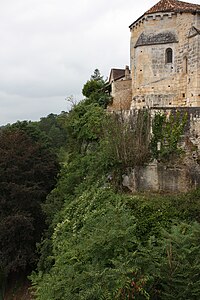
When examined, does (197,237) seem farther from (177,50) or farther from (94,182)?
(177,50)

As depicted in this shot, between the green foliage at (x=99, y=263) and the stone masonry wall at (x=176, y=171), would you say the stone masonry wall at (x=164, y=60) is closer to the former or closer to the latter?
the stone masonry wall at (x=176, y=171)

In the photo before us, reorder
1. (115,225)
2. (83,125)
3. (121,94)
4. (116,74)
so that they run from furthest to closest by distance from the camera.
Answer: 1. (116,74)
2. (121,94)
3. (83,125)
4. (115,225)

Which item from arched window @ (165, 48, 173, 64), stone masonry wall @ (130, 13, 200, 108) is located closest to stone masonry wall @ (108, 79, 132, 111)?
stone masonry wall @ (130, 13, 200, 108)

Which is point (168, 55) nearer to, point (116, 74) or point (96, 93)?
point (96, 93)

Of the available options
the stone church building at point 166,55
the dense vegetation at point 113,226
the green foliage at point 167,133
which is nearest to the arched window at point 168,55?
the stone church building at point 166,55

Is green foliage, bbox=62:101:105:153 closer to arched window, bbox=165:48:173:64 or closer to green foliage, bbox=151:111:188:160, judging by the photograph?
green foliage, bbox=151:111:188:160

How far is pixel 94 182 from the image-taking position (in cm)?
2022

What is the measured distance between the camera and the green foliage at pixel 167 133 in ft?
64.2

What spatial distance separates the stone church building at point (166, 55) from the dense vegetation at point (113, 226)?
14.2 feet

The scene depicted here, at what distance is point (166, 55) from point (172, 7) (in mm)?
3343

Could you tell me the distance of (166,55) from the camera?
26000mm

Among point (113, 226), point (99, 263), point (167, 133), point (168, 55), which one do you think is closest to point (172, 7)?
point (168, 55)

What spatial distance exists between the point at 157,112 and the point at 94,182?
16.9 ft

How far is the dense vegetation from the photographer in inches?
418
